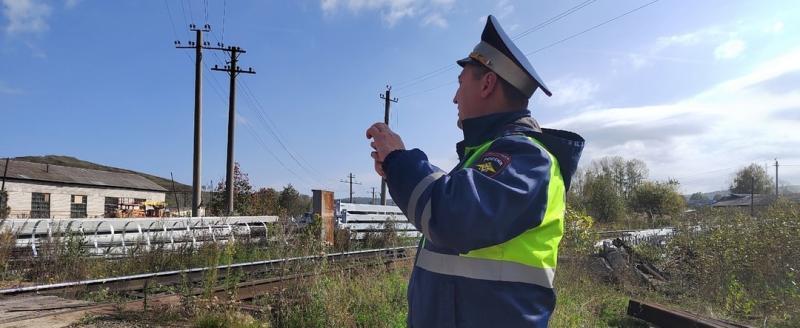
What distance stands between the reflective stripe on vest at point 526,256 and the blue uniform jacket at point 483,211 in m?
0.02

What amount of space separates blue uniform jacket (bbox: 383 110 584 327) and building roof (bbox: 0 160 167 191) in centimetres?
5126

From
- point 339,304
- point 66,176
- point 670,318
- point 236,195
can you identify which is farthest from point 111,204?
point 670,318

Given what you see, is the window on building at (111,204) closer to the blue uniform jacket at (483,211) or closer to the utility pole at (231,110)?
the utility pole at (231,110)

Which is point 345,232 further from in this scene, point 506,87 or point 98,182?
point 98,182

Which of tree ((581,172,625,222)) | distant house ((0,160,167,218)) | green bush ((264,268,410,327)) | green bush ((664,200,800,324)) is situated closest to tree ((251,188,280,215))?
distant house ((0,160,167,218))

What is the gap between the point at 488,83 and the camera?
73.2 inches

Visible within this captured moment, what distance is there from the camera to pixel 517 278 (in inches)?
62.0

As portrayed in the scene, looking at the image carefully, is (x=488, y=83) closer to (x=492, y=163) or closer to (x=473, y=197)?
(x=492, y=163)

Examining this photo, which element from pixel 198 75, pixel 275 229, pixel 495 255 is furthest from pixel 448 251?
pixel 198 75

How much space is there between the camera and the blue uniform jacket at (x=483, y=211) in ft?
4.82

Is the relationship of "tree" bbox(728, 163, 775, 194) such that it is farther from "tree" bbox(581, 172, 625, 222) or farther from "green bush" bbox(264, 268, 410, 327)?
"green bush" bbox(264, 268, 410, 327)

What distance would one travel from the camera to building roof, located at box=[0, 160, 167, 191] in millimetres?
45531

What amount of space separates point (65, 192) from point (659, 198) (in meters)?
59.8

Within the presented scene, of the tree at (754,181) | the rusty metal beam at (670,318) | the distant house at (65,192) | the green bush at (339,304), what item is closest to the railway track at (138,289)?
the green bush at (339,304)
